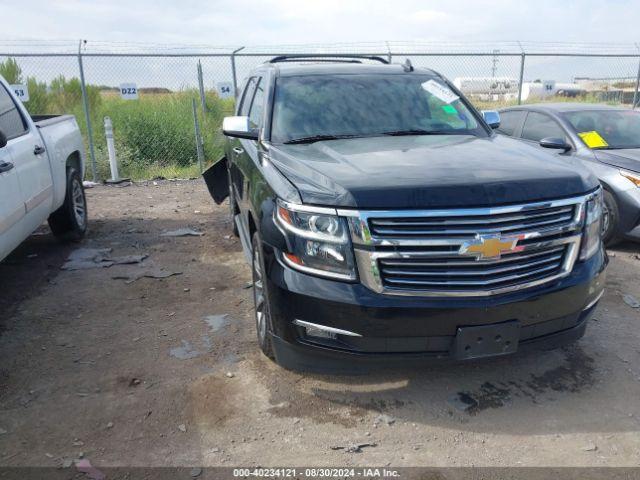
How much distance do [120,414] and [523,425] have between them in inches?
86.1

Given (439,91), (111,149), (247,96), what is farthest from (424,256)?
(111,149)

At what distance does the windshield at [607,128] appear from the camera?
616cm

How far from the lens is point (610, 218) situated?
5.75 meters

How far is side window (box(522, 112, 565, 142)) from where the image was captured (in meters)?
6.47

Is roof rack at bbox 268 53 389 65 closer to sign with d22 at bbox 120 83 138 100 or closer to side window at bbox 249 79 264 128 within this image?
side window at bbox 249 79 264 128

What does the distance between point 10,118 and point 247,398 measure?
3.58 m

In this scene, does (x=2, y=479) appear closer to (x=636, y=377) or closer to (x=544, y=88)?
(x=636, y=377)

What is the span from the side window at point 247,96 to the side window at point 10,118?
80.2 inches

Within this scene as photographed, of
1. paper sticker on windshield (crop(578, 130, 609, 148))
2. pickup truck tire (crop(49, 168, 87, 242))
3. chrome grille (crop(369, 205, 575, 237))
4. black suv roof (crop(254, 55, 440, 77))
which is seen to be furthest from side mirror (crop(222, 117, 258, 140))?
paper sticker on windshield (crop(578, 130, 609, 148))

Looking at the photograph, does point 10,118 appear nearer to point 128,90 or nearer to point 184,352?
point 184,352

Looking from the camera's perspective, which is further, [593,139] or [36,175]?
[593,139]

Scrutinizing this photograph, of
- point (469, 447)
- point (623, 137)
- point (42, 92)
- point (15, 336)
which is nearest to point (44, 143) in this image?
point (15, 336)

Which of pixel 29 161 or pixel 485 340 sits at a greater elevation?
pixel 29 161

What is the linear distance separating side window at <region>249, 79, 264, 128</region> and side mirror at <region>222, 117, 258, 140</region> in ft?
0.34
